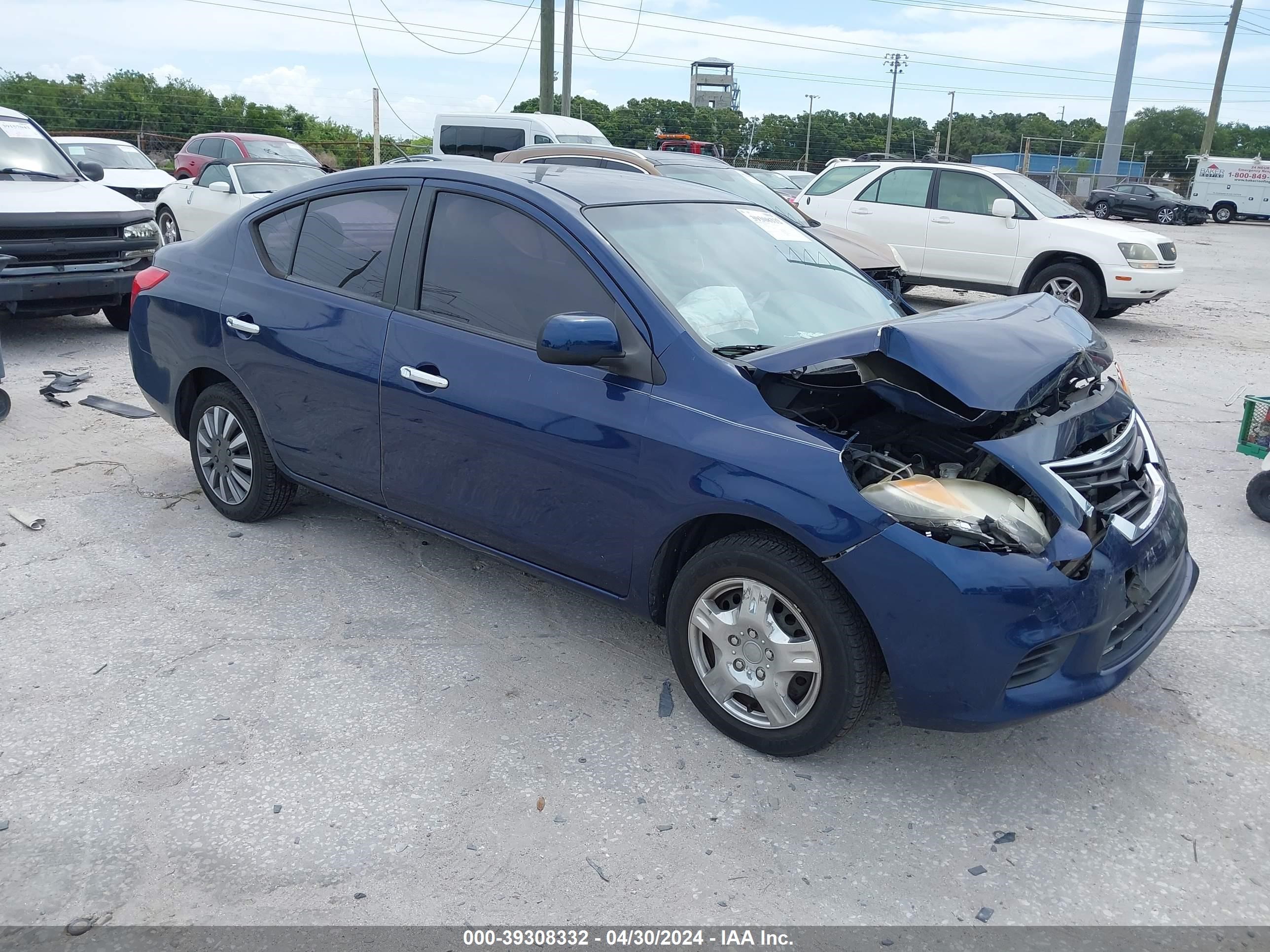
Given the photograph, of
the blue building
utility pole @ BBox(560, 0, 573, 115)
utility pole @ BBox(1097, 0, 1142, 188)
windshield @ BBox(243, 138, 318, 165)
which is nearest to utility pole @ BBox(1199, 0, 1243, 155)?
the blue building

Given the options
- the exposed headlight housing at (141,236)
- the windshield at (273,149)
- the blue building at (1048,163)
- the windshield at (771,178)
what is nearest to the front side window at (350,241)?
the exposed headlight housing at (141,236)

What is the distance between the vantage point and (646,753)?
3229mm

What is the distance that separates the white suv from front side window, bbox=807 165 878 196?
0.21 m

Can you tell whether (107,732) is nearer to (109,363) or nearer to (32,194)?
(109,363)

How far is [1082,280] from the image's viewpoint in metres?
11.1

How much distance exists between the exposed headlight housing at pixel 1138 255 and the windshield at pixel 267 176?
966 centimetres

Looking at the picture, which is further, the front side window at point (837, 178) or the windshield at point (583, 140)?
the windshield at point (583, 140)

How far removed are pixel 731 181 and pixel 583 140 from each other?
7.36 m

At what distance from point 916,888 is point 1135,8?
119ft

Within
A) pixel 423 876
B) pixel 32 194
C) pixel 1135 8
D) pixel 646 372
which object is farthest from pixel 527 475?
pixel 1135 8

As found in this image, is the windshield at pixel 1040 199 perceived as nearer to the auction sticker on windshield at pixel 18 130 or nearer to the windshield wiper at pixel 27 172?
the windshield wiper at pixel 27 172

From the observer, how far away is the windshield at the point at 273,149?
16484 mm

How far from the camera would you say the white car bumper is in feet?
35.6

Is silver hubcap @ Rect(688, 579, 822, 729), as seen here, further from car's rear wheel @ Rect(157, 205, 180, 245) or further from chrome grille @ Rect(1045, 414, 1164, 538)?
car's rear wheel @ Rect(157, 205, 180, 245)
